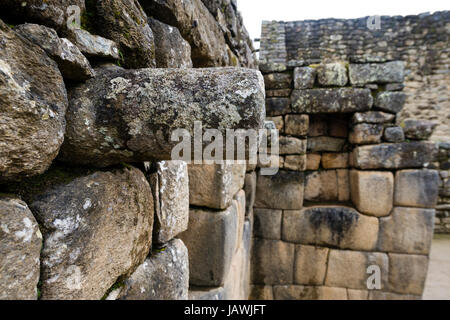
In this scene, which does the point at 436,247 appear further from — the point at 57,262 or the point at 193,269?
the point at 57,262

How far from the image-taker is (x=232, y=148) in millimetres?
701

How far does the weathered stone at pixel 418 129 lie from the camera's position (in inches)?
141

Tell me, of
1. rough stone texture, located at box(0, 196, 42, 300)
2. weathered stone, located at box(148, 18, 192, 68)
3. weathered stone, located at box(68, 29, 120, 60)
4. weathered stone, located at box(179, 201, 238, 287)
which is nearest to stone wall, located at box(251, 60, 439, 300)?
weathered stone, located at box(179, 201, 238, 287)

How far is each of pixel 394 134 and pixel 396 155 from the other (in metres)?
0.29

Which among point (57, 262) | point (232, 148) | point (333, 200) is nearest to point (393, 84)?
point (333, 200)

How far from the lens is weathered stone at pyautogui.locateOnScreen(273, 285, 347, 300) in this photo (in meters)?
3.88

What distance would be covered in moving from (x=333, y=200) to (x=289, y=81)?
1.94 meters

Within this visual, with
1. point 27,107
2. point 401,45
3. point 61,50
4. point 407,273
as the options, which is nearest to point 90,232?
point 27,107

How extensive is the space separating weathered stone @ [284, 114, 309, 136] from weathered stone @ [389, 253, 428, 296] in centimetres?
211

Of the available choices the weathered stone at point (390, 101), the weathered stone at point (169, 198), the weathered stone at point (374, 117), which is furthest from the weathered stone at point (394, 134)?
the weathered stone at point (169, 198)

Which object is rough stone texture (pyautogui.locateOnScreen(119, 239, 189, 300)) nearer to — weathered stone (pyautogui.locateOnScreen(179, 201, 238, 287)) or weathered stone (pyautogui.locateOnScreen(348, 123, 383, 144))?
weathered stone (pyautogui.locateOnScreen(179, 201, 238, 287))

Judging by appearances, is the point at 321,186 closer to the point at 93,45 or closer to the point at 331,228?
the point at 331,228

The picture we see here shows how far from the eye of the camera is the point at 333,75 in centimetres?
375

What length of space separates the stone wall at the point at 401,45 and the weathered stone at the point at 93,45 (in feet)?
26.5
